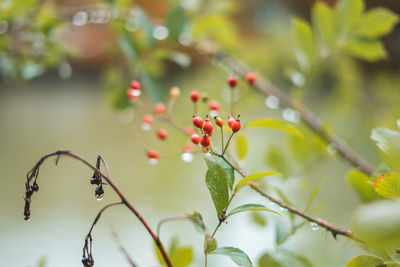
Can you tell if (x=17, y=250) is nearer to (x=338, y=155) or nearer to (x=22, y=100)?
(x=338, y=155)

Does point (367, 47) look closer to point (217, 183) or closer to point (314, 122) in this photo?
point (314, 122)

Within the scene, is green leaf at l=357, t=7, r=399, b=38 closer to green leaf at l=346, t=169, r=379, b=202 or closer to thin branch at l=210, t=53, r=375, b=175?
thin branch at l=210, t=53, r=375, b=175

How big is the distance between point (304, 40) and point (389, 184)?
319 mm

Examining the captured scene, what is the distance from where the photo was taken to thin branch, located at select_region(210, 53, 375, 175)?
46 cm

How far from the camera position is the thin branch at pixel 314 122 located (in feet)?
1.51

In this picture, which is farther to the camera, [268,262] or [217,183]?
[268,262]

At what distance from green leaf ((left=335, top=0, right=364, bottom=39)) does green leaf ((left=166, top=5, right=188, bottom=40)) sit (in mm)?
200

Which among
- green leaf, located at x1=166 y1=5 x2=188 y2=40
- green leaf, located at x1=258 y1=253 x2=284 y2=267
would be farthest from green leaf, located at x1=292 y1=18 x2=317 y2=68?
green leaf, located at x1=258 y1=253 x2=284 y2=267

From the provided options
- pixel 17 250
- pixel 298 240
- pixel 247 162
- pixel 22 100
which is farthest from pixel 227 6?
pixel 22 100

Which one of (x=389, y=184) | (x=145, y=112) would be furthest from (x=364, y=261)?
(x=145, y=112)

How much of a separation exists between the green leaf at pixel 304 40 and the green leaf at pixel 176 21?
0.49 ft

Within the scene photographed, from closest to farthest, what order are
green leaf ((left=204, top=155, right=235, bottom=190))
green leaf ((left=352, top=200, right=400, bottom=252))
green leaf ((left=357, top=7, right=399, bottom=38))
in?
green leaf ((left=352, top=200, right=400, bottom=252))
green leaf ((left=204, top=155, right=235, bottom=190))
green leaf ((left=357, top=7, right=399, bottom=38))

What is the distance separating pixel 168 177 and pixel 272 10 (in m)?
0.93

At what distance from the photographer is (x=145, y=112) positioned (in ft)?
4.37
